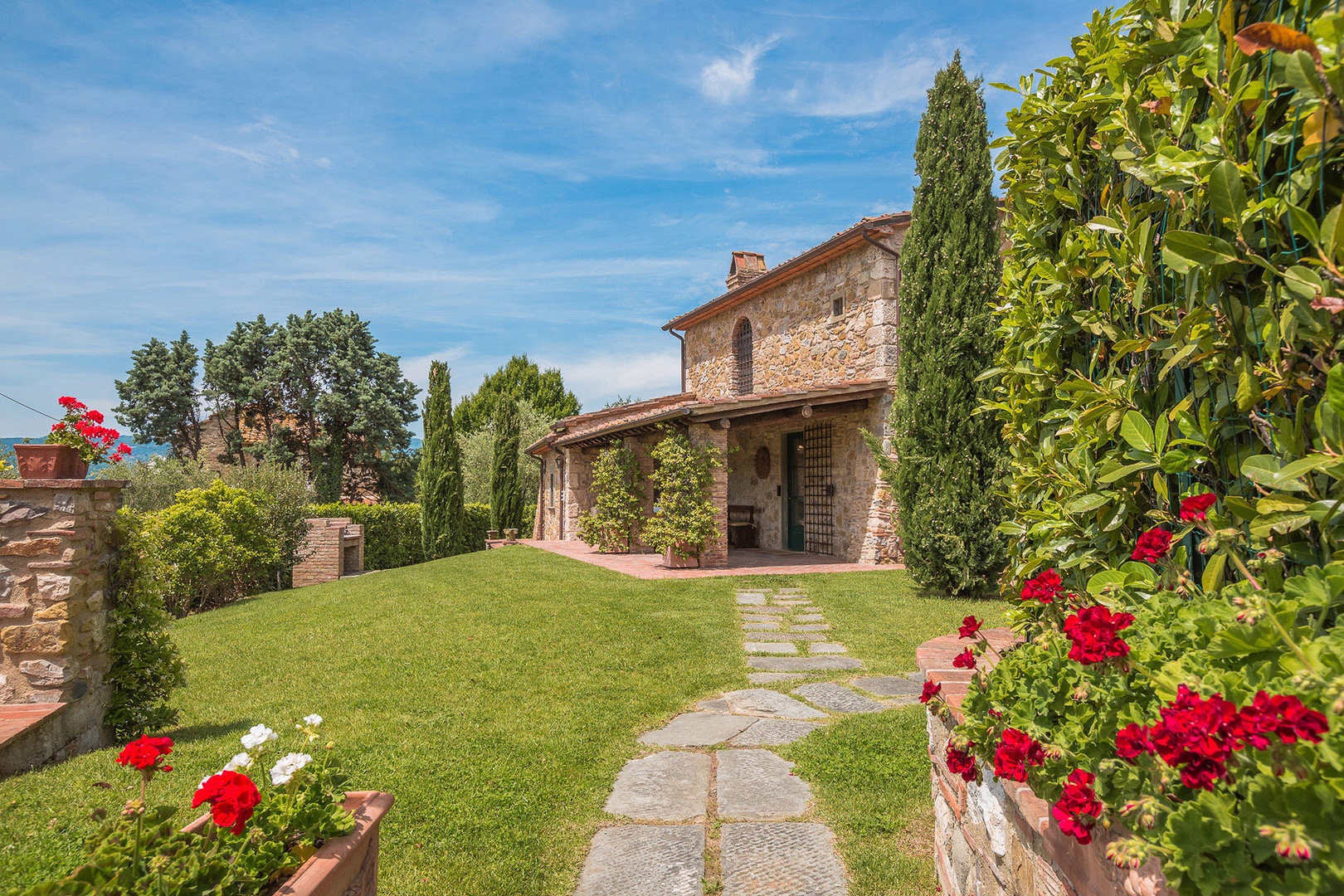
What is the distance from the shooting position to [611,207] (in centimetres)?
1361

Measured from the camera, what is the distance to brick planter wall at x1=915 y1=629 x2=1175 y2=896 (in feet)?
4.02

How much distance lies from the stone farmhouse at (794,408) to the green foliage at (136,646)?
24.6 feet

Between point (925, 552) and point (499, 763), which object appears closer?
point (499, 763)

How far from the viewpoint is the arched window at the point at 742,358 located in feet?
52.3

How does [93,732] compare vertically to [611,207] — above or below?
below

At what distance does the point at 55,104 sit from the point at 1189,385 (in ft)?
35.3

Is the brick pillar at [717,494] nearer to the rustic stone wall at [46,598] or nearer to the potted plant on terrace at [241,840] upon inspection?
the rustic stone wall at [46,598]

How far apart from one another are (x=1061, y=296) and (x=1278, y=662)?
4.40 feet

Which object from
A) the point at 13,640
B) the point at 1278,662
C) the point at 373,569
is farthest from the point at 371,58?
the point at 373,569

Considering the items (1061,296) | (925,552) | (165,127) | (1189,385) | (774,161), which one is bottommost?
(925,552)

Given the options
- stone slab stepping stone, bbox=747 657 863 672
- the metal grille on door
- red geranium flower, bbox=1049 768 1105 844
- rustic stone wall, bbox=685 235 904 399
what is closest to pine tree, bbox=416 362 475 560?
rustic stone wall, bbox=685 235 904 399

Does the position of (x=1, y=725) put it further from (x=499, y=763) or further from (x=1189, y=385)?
(x=1189, y=385)

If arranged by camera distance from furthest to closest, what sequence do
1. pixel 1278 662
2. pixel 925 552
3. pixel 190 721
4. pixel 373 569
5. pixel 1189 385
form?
pixel 373 569
pixel 925 552
pixel 190 721
pixel 1189 385
pixel 1278 662

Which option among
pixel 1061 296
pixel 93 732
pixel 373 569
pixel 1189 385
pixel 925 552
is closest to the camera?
pixel 1189 385
